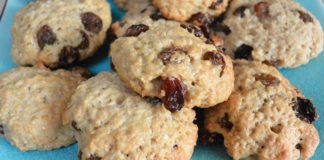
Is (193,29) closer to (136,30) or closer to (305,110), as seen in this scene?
(136,30)

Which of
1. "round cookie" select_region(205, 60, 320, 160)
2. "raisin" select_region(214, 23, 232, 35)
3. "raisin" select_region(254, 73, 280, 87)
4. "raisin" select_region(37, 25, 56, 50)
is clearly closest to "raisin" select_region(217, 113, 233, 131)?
"round cookie" select_region(205, 60, 320, 160)

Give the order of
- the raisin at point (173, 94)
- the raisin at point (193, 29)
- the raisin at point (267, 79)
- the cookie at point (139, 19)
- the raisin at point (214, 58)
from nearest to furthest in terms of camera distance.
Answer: the raisin at point (173, 94)
the raisin at point (214, 58)
the raisin at point (267, 79)
the raisin at point (193, 29)
the cookie at point (139, 19)

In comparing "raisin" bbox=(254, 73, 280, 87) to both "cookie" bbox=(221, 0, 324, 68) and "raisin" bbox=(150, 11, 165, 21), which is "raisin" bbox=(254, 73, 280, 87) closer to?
"cookie" bbox=(221, 0, 324, 68)

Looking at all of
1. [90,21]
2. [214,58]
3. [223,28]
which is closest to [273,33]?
[223,28]

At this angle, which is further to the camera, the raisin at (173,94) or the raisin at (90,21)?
the raisin at (90,21)

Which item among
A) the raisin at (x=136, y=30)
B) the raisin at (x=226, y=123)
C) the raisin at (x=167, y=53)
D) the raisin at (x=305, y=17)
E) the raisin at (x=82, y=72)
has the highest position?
the raisin at (x=167, y=53)

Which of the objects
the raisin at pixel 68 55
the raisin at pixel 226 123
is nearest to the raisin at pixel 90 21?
the raisin at pixel 68 55

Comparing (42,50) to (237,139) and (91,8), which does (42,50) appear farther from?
(237,139)

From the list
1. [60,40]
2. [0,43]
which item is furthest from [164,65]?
[0,43]

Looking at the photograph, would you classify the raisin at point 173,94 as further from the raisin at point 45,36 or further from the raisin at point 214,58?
the raisin at point 45,36
